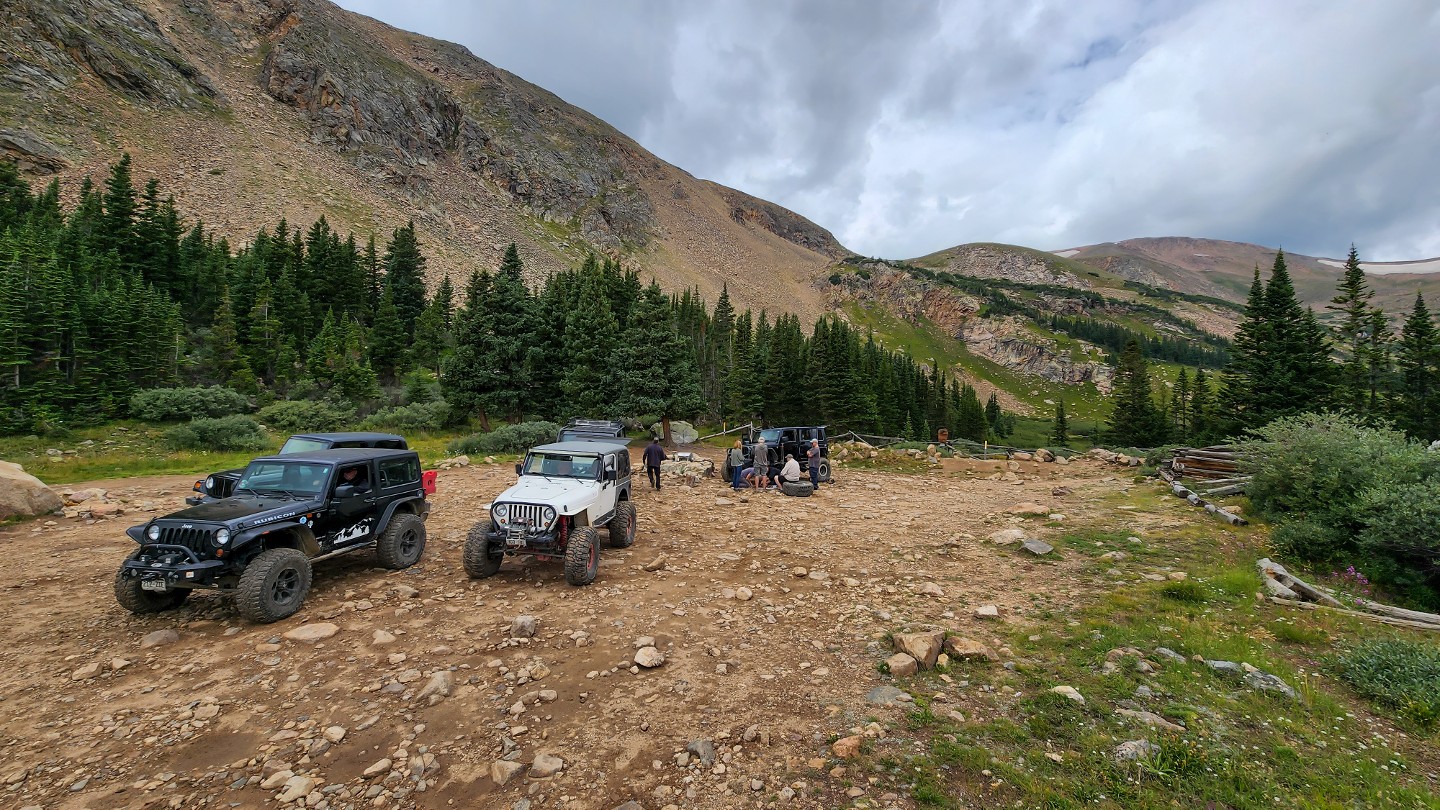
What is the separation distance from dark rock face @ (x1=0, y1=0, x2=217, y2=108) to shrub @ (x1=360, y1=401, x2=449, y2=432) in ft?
224

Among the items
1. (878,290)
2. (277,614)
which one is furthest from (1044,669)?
(878,290)

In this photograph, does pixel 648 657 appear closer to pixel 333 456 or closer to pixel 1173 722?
Answer: pixel 1173 722

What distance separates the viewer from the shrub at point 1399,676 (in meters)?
4.99

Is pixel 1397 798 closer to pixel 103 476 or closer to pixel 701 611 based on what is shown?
pixel 701 611

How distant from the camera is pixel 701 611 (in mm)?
8023

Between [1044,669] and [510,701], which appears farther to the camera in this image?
[1044,669]

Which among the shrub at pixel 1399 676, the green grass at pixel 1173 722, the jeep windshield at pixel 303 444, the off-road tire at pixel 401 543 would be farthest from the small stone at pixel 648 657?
the jeep windshield at pixel 303 444

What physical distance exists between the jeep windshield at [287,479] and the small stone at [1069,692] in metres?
10.6

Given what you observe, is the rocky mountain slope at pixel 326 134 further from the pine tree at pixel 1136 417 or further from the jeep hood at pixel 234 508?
the pine tree at pixel 1136 417

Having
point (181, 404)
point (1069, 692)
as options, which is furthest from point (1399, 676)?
point (181, 404)

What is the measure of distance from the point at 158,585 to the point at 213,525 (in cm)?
104

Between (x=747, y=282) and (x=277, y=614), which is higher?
(x=747, y=282)

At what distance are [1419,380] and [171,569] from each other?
61.8m

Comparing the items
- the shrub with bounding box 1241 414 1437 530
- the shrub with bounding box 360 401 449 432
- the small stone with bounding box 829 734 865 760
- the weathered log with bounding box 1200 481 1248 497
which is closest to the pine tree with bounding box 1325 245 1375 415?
the weathered log with bounding box 1200 481 1248 497
